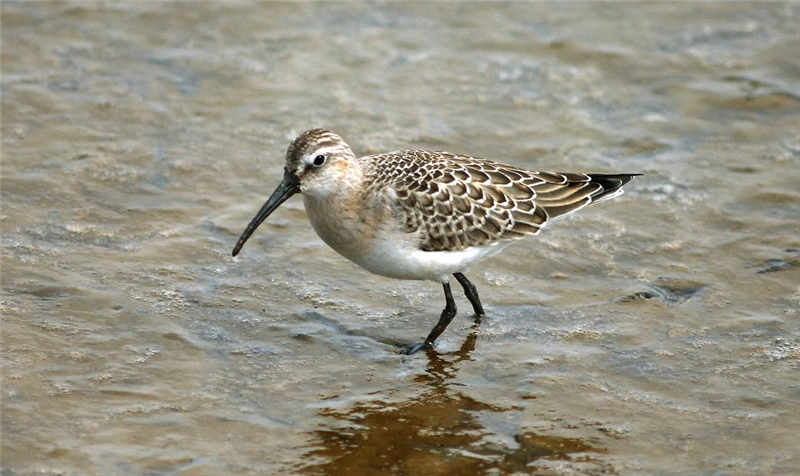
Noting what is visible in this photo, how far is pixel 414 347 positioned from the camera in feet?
30.8

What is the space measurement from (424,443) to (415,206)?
2.14 metres

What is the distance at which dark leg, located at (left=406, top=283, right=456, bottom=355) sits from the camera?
30.8 feet

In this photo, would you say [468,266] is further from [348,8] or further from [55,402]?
[348,8]

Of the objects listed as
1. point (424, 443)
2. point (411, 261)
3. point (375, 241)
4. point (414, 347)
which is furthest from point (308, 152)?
point (424, 443)

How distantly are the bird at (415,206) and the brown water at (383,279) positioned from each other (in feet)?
2.41

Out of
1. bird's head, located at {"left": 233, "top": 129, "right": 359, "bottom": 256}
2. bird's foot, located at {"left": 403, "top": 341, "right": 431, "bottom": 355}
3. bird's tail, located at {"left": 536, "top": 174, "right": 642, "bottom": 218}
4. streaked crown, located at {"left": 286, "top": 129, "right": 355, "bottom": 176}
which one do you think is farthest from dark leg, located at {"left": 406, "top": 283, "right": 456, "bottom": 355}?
streaked crown, located at {"left": 286, "top": 129, "right": 355, "bottom": 176}

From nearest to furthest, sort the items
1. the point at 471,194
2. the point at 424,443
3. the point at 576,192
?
the point at 424,443 → the point at 471,194 → the point at 576,192

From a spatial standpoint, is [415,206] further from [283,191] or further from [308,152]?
[283,191]

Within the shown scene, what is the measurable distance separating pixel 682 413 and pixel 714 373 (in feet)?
2.47

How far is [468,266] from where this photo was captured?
9.72m

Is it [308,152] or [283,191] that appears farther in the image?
[283,191]

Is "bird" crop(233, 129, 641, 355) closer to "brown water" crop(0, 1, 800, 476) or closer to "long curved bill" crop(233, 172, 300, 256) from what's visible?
"long curved bill" crop(233, 172, 300, 256)

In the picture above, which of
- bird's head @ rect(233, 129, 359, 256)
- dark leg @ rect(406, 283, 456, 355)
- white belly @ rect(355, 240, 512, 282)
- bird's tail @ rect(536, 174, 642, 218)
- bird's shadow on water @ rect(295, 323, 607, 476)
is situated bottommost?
bird's shadow on water @ rect(295, 323, 607, 476)

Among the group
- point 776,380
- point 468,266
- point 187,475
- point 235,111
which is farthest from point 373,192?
point 235,111
